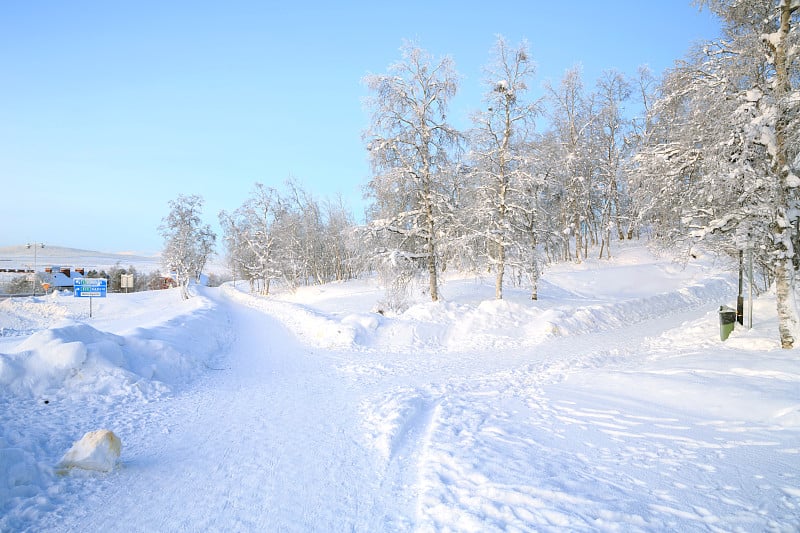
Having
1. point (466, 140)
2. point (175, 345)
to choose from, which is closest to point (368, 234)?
point (466, 140)

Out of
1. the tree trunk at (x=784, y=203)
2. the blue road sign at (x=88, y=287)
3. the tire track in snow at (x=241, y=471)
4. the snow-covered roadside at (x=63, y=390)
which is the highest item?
the tree trunk at (x=784, y=203)

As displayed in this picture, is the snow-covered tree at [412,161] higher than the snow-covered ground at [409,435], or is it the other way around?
the snow-covered tree at [412,161]

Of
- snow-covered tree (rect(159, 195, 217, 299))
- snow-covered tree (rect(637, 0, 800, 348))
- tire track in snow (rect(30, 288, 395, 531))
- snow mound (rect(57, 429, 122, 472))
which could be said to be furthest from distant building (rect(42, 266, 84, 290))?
snow-covered tree (rect(637, 0, 800, 348))

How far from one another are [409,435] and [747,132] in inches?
347

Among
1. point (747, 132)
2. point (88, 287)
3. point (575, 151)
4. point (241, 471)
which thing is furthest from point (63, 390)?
point (575, 151)

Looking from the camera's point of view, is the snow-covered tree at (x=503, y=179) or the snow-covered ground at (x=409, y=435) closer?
the snow-covered ground at (x=409, y=435)

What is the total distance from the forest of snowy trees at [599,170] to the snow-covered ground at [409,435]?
337cm

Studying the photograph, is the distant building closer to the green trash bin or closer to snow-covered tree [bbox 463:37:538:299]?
snow-covered tree [bbox 463:37:538:299]

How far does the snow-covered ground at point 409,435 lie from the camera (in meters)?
3.83

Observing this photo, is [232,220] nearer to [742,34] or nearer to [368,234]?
[368,234]

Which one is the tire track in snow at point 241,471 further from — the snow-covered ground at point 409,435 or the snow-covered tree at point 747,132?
the snow-covered tree at point 747,132

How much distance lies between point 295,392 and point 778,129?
11.6 metres

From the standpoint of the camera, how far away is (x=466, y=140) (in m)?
18.1

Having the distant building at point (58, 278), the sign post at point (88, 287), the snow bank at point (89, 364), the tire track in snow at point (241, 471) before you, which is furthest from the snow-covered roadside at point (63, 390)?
the distant building at point (58, 278)
